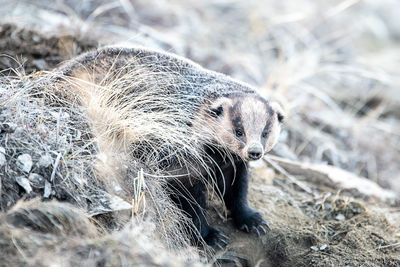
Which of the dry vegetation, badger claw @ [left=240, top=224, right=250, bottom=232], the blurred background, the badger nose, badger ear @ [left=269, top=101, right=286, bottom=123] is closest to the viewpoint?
the dry vegetation

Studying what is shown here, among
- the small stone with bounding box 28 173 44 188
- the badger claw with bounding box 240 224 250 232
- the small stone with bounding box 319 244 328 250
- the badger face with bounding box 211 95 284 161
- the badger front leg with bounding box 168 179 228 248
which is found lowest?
the small stone with bounding box 319 244 328 250

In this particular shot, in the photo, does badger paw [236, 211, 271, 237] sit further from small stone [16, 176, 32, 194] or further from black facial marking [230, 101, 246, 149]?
small stone [16, 176, 32, 194]

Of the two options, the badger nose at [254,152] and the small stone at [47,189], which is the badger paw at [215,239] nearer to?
the badger nose at [254,152]

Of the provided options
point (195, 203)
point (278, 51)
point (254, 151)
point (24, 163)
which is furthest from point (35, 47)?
point (278, 51)

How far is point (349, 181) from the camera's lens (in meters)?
6.03

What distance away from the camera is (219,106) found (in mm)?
4492

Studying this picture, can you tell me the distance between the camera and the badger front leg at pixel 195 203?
14.3 ft

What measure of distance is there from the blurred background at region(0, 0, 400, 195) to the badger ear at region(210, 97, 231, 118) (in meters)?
1.34

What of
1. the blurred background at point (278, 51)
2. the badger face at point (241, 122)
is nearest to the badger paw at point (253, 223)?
the badger face at point (241, 122)

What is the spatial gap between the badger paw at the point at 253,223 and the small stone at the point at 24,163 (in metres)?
2.27

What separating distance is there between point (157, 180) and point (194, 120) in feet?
2.49

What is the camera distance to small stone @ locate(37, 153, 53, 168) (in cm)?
351

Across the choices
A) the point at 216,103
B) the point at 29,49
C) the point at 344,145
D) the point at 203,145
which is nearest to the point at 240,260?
the point at 203,145

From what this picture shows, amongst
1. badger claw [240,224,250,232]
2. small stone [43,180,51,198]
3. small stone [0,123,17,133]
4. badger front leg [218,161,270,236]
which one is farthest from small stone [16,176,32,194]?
badger claw [240,224,250,232]
